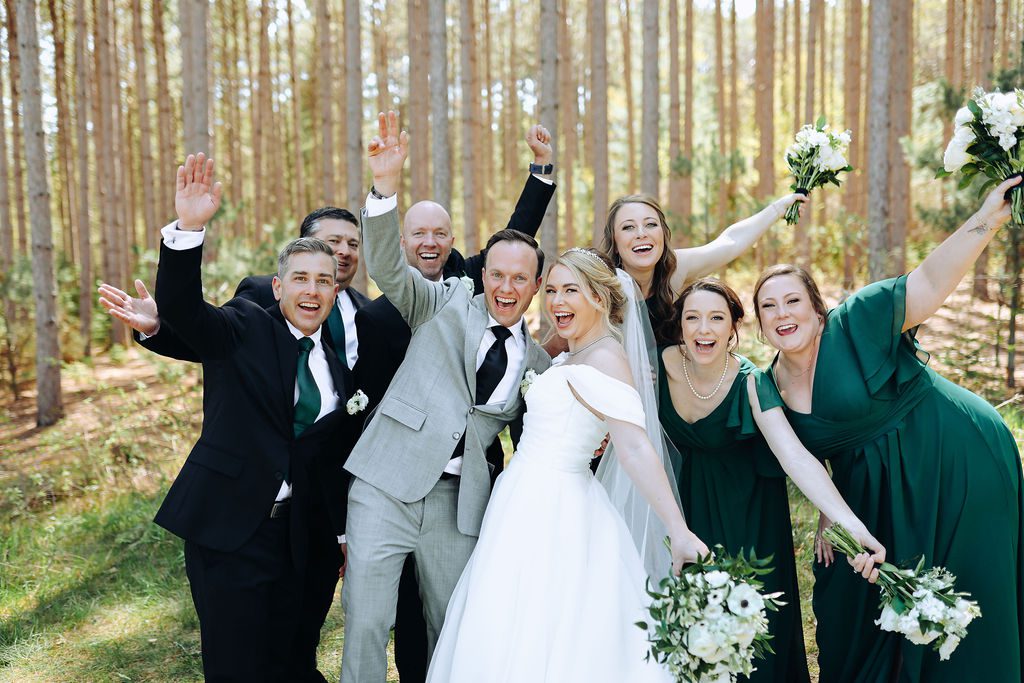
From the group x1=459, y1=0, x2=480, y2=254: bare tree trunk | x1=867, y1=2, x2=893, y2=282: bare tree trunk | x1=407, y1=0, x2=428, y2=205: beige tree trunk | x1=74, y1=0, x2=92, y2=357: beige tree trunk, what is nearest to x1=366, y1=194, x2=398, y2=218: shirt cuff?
x1=459, y1=0, x2=480, y2=254: bare tree trunk

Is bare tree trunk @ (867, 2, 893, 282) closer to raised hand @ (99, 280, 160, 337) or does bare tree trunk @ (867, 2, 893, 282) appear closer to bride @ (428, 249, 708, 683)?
bride @ (428, 249, 708, 683)

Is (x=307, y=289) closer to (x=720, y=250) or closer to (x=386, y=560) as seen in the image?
(x=386, y=560)

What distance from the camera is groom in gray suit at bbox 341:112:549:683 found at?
346cm

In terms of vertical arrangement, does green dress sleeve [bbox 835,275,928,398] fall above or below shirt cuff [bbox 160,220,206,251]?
below

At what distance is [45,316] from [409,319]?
31.5 feet

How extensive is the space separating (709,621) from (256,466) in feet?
6.36

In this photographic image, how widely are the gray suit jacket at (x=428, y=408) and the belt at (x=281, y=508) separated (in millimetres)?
331

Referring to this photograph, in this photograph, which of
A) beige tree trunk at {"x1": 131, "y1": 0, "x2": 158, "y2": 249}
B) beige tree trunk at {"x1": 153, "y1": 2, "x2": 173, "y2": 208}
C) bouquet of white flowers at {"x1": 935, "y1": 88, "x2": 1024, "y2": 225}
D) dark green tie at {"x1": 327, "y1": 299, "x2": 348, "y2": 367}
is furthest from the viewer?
beige tree trunk at {"x1": 153, "y1": 2, "x2": 173, "y2": 208}

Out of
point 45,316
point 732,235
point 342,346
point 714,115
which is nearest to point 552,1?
point 732,235

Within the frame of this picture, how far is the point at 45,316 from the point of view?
448 inches

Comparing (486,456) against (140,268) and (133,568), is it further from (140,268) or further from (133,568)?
(140,268)

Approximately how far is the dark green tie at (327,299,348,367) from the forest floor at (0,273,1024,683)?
194cm

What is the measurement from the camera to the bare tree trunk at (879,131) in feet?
31.5

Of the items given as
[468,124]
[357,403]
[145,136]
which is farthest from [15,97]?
[357,403]
